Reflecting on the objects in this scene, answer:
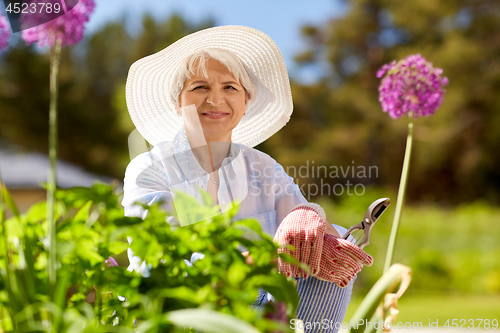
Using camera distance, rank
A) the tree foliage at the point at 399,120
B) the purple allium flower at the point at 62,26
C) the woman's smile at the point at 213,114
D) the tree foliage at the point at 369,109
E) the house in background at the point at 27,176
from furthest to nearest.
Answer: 1. the tree foliage at the point at 369,109
2. the tree foliage at the point at 399,120
3. the house in background at the point at 27,176
4. the woman's smile at the point at 213,114
5. the purple allium flower at the point at 62,26

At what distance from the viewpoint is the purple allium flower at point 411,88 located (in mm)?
1079

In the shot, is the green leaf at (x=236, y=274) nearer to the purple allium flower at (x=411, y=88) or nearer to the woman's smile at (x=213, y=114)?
the purple allium flower at (x=411, y=88)

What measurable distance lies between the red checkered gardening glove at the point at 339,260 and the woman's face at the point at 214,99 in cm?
62

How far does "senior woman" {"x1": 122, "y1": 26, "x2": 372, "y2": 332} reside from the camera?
4.03 feet

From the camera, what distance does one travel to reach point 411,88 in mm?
1086

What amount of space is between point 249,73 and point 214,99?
0.21 meters

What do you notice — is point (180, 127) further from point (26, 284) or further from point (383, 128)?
point (383, 128)

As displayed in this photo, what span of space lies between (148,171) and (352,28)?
1350 cm

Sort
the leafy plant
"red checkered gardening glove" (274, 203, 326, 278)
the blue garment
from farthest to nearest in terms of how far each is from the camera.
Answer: the blue garment, "red checkered gardening glove" (274, 203, 326, 278), the leafy plant

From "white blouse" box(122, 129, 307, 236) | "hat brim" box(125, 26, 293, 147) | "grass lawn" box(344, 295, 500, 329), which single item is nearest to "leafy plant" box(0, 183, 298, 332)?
"white blouse" box(122, 129, 307, 236)

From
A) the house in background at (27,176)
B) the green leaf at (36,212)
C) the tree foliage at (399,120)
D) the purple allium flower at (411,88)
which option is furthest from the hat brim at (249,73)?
the tree foliage at (399,120)

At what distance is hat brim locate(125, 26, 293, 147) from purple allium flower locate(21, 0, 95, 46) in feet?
2.31

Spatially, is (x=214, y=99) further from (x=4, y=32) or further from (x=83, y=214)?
(x=83, y=214)

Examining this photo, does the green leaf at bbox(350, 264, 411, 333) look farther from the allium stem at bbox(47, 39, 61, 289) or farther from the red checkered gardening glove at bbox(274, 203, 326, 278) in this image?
the allium stem at bbox(47, 39, 61, 289)
